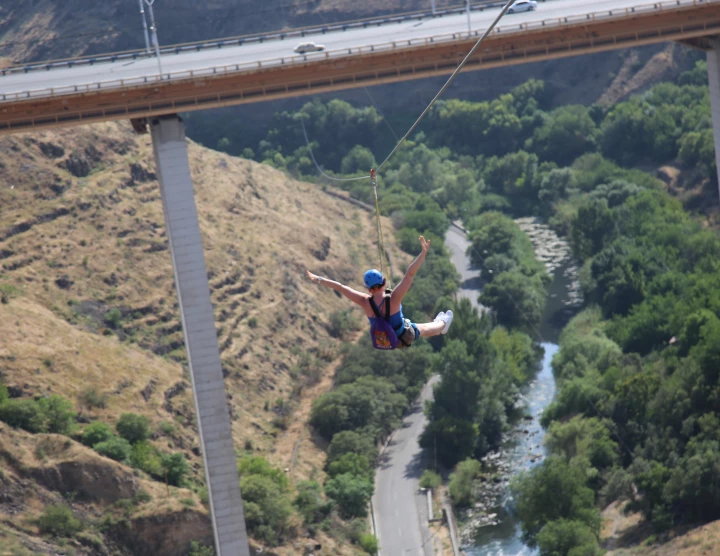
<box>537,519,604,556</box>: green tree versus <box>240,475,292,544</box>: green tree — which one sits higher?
<box>240,475,292,544</box>: green tree

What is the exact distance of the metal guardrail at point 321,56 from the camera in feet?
155

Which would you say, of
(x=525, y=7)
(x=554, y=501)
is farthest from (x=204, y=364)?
(x=525, y=7)

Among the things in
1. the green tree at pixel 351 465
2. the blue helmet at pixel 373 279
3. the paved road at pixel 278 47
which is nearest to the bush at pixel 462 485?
the green tree at pixel 351 465

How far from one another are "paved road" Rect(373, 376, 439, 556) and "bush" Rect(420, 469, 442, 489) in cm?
Answer: 52

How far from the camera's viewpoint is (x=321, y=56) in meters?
49.3

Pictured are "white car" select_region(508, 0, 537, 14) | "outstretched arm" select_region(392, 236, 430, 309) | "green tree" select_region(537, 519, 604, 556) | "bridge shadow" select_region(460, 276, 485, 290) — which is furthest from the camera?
"bridge shadow" select_region(460, 276, 485, 290)

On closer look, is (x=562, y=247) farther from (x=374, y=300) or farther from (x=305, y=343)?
(x=374, y=300)

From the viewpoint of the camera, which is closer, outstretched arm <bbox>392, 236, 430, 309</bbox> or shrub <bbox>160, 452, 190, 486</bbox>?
outstretched arm <bbox>392, 236, 430, 309</bbox>

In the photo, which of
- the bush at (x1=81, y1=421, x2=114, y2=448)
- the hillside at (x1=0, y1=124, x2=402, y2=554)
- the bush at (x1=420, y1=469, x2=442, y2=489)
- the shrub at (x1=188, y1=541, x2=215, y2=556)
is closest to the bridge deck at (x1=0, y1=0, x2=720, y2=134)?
the bush at (x1=81, y1=421, x2=114, y2=448)

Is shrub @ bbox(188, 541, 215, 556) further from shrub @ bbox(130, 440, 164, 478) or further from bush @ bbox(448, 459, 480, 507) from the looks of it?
bush @ bbox(448, 459, 480, 507)

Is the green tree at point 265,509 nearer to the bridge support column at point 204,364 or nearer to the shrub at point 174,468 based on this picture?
the shrub at point 174,468

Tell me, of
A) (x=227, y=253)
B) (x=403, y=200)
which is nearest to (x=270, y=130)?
(x=403, y=200)

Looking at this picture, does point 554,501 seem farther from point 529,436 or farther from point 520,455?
point 529,436

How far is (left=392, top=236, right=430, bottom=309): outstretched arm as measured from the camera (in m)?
23.0
